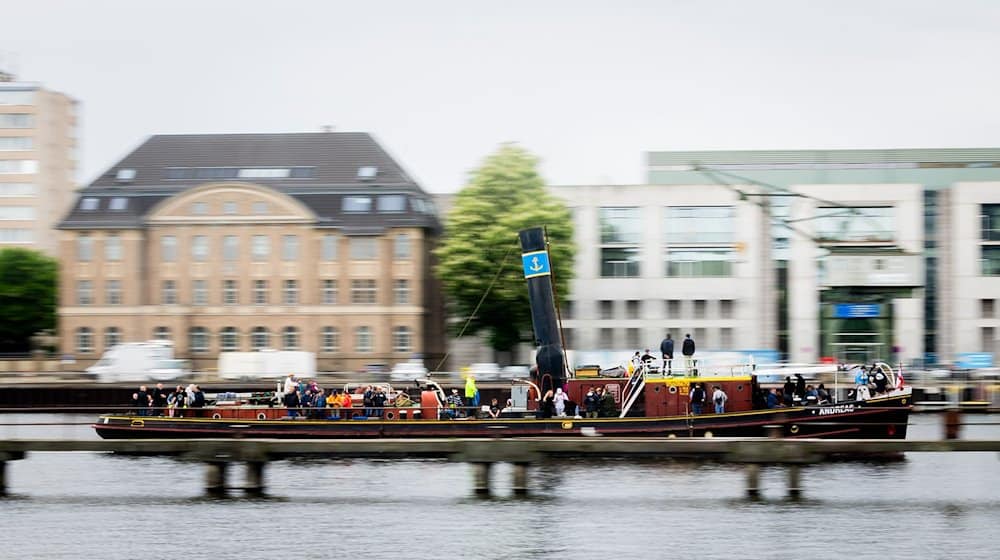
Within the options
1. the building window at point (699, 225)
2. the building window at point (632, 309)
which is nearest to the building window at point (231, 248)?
the building window at point (632, 309)

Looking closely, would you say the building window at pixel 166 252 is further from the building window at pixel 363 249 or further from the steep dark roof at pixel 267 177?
the building window at pixel 363 249

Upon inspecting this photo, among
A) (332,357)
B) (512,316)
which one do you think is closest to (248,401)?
(512,316)

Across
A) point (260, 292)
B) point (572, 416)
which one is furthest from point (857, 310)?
point (572, 416)

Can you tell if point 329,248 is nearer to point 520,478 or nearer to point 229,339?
point 229,339

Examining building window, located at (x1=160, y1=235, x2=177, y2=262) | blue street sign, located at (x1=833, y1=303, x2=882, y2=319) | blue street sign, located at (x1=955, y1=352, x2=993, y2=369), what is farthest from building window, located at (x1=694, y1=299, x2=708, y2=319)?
building window, located at (x1=160, y1=235, x2=177, y2=262)

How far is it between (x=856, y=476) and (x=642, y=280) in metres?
46.4

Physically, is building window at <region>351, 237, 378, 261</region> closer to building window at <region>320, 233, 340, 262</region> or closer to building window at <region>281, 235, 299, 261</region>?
building window at <region>320, 233, 340, 262</region>

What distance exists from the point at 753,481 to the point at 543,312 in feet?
46.1

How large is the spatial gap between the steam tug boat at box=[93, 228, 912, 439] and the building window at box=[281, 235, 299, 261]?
130 feet

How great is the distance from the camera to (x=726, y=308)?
79062 millimetres

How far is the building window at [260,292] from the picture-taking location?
268 feet

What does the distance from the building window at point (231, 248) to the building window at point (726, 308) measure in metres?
31.4

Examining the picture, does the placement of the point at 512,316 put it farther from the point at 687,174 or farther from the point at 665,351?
the point at 665,351

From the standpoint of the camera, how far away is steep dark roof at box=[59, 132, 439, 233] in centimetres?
8169
